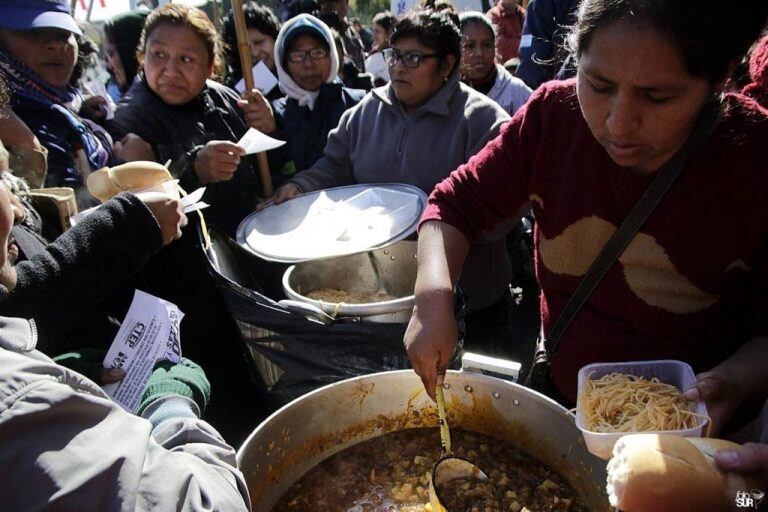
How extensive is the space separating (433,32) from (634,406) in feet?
7.13

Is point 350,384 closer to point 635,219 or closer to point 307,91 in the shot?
point 635,219

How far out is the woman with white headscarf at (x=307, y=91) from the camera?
3.57 m

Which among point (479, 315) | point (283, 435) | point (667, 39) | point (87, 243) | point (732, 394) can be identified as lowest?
point (479, 315)

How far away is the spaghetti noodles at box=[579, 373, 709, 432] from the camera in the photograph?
113 cm

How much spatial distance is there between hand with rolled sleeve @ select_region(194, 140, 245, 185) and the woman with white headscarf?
0.94 metres

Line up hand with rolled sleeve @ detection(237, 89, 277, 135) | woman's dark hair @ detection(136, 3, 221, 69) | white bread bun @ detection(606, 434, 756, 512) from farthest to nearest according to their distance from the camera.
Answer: hand with rolled sleeve @ detection(237, 89, 277, 135), woman's dark hair @ detection(136, 3, 221, 69), white bread bun @ detection(606, 434, 756, 512)

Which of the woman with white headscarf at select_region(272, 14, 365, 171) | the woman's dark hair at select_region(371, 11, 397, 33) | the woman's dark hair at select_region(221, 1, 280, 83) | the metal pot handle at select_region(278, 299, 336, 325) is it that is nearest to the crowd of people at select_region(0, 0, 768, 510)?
the metal pot handle at select_region(278, 299, 336, 325)

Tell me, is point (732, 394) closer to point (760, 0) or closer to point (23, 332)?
point (760, 0)

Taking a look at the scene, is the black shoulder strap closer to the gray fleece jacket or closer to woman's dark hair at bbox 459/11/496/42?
the gray fleece jacket

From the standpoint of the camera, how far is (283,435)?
4.92 ft

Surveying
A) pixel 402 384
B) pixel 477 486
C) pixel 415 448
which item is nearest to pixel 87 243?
pixel 402 384

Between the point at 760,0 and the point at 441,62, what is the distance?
1.76 metres

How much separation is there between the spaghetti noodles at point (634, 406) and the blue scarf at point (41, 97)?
8.07ft

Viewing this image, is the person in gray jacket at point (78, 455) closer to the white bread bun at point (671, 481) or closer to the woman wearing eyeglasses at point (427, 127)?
the white bread bun at point (671, 481)
